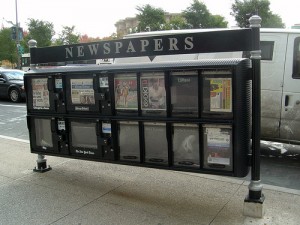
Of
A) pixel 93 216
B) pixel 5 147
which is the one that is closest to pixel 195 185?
pixel 93 216

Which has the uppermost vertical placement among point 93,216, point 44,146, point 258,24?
point 258,24

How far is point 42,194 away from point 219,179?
93.0 inches

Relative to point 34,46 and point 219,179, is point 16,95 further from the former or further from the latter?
point 219,179

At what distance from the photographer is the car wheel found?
14391 mm

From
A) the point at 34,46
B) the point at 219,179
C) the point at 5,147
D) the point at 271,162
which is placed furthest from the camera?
the point at 5,147

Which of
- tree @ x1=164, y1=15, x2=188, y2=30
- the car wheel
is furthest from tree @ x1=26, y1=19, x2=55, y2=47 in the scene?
the car wheel

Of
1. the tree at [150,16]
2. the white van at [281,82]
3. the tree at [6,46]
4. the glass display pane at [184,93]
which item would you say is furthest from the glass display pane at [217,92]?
the tree at [150,16]

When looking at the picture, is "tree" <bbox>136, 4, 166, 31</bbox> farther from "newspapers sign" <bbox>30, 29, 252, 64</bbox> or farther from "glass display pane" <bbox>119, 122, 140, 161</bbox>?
"glass display pane" <bbox>119, 122, 140, 161</bbox>

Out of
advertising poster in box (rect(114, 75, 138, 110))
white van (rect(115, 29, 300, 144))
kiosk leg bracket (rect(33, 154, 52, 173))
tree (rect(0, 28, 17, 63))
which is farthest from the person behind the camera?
tree (rect(0, 28, 17, 63))

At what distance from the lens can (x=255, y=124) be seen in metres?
3.49

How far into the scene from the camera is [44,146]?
4.96 meters

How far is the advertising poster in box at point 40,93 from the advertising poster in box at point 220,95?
7.81 ft

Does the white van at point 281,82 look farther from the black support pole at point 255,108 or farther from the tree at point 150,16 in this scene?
the tree at point 150,16

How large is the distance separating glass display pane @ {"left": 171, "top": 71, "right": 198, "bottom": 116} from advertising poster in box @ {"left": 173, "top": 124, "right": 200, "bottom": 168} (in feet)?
0.54
